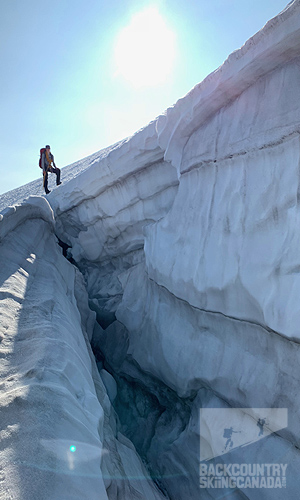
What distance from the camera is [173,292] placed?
3.71 meters

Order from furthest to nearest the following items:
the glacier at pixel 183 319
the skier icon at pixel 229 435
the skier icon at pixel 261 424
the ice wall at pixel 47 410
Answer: the skier icon at pixel 229 435, the skier icon at pixel 261 424, the glacier at pixel 183 319, the ice wall at pixel 47 410

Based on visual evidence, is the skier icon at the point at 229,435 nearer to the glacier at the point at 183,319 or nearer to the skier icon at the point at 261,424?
the glacier at the point at 183,319

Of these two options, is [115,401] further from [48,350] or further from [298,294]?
[298,294]

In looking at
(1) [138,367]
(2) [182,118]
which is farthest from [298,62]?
(1) [138,367]

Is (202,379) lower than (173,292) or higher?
lower

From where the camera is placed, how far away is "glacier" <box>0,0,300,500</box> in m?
1.90

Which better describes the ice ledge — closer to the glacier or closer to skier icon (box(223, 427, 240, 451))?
the glacier

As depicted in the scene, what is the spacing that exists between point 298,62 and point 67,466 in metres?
3.17

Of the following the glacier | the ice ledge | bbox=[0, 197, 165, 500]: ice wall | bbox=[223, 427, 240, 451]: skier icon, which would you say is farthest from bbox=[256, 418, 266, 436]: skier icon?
the ice ledge

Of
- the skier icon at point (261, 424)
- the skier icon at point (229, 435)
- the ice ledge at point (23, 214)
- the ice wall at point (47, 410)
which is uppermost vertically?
the ice ledge at point (23, 214)

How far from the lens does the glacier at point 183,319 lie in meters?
1.90

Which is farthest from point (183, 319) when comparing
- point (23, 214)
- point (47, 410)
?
point (23, 214)

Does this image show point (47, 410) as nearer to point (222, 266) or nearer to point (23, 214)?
point (222, 266)

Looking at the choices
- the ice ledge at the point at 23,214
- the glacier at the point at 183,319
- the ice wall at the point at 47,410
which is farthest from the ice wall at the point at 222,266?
the ice ledge at the point at 23,214
